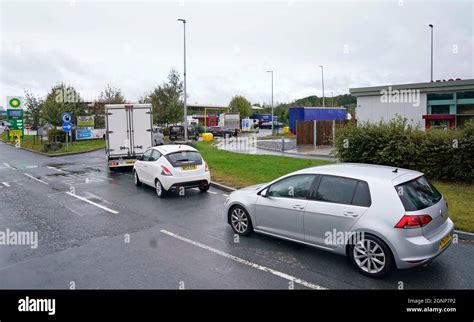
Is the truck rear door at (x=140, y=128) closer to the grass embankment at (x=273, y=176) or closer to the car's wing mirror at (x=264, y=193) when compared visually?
the grass embankment at (x=273, y=176)

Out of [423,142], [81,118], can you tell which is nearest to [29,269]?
[423,142]

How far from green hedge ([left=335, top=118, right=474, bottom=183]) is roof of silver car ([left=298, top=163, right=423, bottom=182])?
633 cm

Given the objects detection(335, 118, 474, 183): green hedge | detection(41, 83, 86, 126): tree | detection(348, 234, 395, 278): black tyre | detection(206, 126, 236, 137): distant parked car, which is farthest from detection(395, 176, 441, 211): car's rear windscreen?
detection(206, 126, 236, 137): distant parked car

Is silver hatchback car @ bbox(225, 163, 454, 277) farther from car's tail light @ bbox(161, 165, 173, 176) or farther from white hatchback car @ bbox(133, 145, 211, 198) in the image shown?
car's tail light @ bbox(161, 165, 173, 176)

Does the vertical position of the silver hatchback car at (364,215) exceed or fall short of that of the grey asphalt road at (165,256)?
it exceeds it

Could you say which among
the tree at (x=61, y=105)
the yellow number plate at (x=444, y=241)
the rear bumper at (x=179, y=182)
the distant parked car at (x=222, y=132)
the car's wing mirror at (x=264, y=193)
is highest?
the tree at (x=61, y=105)

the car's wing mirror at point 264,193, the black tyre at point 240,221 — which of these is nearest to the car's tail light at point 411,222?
the car's wing mirror at point 264,193

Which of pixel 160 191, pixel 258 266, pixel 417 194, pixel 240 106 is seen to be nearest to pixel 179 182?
pixel 160 191

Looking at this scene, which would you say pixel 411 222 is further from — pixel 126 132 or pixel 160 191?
pixel 126 132

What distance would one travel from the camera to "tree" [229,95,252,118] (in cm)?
7006

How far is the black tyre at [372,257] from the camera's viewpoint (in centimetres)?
481

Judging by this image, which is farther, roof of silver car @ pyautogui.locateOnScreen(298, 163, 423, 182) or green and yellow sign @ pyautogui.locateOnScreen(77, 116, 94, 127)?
green and yellow sign @ pyautogui.locateOnScreen(77, 116, 94, 127)

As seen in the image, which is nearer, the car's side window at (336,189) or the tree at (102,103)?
the car's side window at (336,189)
